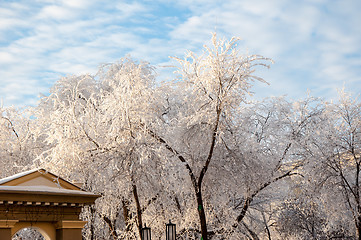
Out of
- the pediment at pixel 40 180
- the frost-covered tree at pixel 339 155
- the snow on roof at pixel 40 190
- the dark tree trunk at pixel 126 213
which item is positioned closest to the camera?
the snow on roof at pixel 40 190

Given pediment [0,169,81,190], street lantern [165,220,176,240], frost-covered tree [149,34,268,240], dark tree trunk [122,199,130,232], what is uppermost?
frost-covered tree [149,34,268,240]

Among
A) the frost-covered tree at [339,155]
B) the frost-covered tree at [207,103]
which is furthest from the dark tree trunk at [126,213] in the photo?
the frost-covered tree at [339,155]

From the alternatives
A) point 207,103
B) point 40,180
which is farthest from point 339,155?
point 40,180

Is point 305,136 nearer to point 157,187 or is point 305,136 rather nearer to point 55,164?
point 157,187

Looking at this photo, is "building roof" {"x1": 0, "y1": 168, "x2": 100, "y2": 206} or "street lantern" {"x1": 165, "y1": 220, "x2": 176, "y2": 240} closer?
"building roof" {"x1": 0, "y1": 168, "x2": 100, "y2": 206}

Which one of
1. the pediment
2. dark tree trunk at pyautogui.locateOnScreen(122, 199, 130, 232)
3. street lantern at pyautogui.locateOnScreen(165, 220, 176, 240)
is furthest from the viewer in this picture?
dark tree trunk at pyautogui.locateOnScreen(122, 199, 130, 232)

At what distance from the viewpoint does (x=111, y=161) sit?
1659cm

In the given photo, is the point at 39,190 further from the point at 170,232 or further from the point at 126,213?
the point at 126,213

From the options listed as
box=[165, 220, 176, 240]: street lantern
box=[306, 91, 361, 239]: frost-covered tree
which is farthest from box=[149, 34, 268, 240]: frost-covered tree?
box=[306, 91, 361, 239]: frost-covered tree

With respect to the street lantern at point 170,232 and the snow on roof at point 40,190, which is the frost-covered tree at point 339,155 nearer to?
the street lantern at point 170,232

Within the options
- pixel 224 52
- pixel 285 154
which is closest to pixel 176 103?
pixel 285 154

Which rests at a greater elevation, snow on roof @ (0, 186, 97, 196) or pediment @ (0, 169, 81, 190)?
pediment @ (0, 169, 81, 190)

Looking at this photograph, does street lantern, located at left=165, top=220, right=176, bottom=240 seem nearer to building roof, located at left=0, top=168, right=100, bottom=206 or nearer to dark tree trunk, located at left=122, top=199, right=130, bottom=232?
building roof, located at left=0, top=168, right=100, bottom=206

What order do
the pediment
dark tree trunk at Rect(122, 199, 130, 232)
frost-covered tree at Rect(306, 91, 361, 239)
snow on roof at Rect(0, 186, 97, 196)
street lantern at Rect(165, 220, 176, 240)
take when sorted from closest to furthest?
snow on roof at Rect(0, 186, 97, 196), the pediment, street lantern at Rect(165, 220, 176, 240), dark tree trunk at Rect(122, 199, 130, 232), frost-covered tree at Rect(306, 91, 361, 239)
